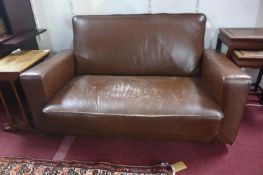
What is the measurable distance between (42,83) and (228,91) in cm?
113

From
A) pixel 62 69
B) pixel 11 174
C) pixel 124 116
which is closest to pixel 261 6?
pixel 124 116

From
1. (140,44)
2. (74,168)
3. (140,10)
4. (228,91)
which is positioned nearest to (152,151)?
(74,168)

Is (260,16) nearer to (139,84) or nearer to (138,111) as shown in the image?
(139,84)

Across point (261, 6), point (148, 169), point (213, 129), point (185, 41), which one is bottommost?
point (148, 169)

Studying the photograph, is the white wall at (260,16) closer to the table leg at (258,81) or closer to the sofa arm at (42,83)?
the table leg at (258,81)

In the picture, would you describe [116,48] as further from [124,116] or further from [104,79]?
[124,116]

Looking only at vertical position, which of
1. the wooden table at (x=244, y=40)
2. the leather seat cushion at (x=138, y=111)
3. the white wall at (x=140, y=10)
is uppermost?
the white wall at (x=140, y=10)

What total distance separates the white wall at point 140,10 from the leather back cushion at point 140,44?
0.64 feet

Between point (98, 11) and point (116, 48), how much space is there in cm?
48

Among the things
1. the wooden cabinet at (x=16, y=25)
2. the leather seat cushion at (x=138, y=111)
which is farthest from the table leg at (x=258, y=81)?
the wooden cabinet at (x=16, y=25)

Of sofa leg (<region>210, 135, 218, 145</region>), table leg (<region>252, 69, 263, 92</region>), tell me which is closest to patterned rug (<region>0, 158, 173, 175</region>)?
sofa leg (<region>210, 135, 218, 145</region>)

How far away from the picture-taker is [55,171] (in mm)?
1342

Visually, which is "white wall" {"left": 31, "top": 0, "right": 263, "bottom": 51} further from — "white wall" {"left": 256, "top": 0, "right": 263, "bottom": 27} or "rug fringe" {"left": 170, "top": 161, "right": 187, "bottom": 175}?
"rug fringe" {"left": 170, "top": 161, "right": 187, "bottom": 175}

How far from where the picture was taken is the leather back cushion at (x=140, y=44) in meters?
1.69
